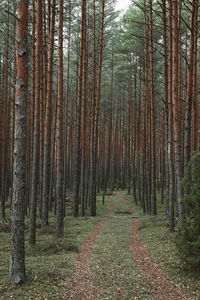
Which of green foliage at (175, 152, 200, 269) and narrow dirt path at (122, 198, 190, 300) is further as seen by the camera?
green foliage at (175, 152, 200, 269)

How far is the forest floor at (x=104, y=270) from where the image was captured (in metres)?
5.46

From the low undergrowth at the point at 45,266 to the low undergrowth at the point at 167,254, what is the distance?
241cm

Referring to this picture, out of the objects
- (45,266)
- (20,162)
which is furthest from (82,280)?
(20,162)

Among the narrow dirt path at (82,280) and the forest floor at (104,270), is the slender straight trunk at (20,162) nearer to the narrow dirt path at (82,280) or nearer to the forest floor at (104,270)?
the forest floor at (104,270)

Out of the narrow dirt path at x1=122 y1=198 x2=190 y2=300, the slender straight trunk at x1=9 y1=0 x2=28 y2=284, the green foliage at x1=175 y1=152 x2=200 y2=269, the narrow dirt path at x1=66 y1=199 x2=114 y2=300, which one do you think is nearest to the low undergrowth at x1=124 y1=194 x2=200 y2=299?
the narrow dirt path at x1=122 y1=198 x2=190 y2=300

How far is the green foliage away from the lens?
6086mm

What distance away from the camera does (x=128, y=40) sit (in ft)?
72.5

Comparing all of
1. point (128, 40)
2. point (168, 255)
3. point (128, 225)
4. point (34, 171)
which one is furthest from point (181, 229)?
point (128, 40)

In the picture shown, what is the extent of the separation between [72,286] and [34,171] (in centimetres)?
445

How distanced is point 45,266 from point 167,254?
3.58 metres

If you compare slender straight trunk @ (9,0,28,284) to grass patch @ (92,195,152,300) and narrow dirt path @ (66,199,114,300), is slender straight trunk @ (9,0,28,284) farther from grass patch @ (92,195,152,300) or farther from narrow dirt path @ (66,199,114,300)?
grass patch @ (92,195,152,300)

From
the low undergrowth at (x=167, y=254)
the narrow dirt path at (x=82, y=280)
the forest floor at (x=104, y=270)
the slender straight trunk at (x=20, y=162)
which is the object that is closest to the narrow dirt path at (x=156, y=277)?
the forest floor at (x=104, y=270)

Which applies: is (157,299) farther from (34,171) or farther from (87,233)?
(87,233)

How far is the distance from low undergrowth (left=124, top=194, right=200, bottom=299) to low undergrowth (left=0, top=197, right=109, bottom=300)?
7.92 ft
